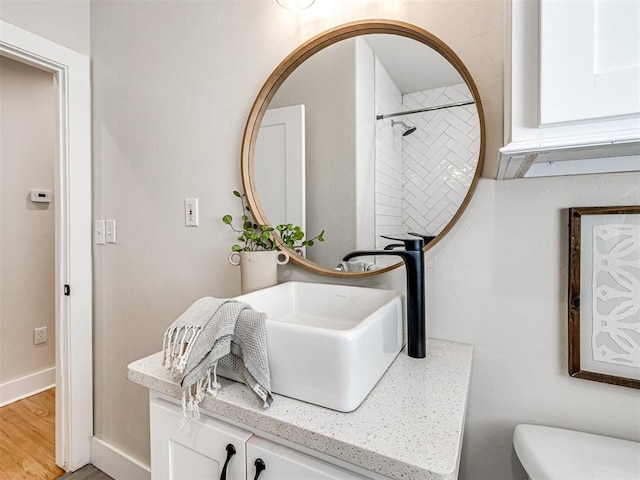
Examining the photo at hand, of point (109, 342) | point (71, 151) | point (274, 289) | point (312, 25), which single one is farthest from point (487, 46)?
point (109, 342)

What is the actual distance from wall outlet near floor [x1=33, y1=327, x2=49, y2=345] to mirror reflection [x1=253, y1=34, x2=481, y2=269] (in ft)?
7.88

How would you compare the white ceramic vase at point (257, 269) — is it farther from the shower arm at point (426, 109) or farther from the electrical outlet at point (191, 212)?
the shower arm at point (426, 109)

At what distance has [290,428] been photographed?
58 centimetres

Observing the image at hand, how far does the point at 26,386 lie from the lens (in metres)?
2.41

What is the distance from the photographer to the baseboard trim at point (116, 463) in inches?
59.9

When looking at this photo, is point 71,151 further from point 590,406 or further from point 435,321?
point 590,406

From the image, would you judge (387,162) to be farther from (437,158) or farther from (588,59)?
(588,59)

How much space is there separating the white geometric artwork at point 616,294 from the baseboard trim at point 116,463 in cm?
175

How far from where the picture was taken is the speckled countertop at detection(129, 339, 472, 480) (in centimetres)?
50

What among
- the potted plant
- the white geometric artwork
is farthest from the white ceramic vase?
the white geometric artwork

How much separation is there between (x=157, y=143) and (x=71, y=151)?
1.61 feet

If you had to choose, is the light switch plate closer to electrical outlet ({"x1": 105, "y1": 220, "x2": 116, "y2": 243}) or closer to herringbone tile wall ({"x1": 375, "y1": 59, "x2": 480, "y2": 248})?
electrical outlet ({"x1": 105, "y1": 220, "x2": 116, "y2": 243})

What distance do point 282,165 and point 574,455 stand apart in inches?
41.5

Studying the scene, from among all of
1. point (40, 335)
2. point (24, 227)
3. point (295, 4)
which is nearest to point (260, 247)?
point (295, 4)
